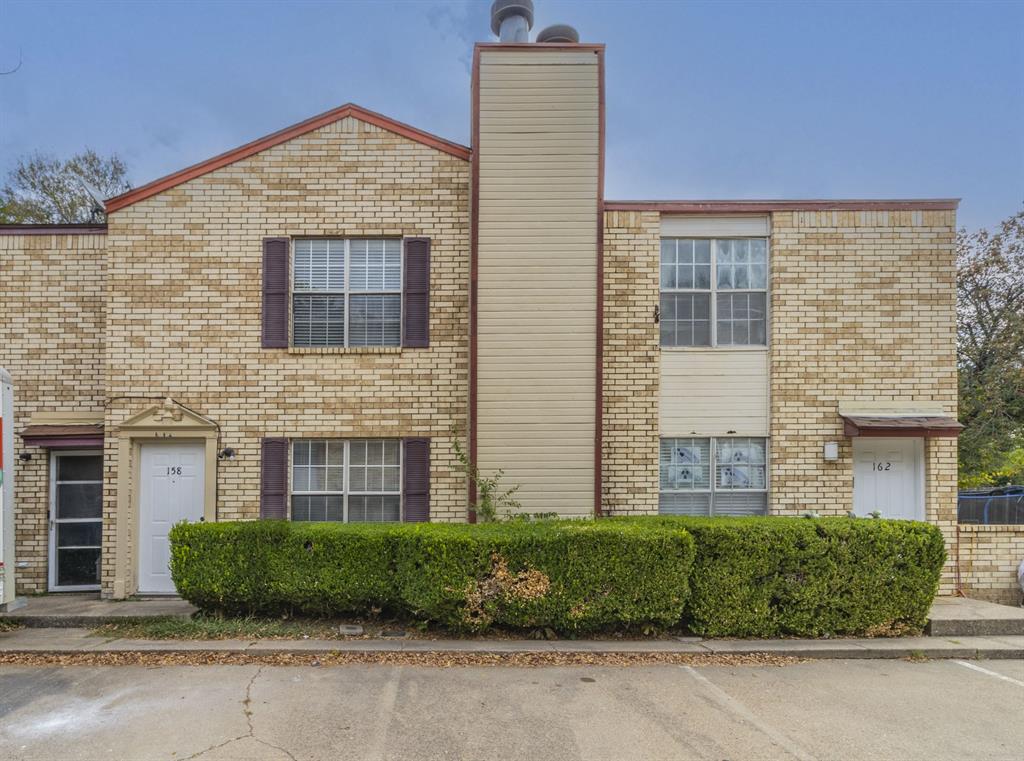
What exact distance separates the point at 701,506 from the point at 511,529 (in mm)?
3043

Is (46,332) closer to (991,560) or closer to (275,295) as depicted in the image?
(275,295)

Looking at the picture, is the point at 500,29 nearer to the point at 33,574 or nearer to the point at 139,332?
the point at 139,332

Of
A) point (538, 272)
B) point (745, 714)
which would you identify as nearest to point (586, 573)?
point (745, 714)

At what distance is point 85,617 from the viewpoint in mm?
6793

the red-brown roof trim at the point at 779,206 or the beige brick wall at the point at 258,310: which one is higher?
the red-brown roof trim at the point at 779,206

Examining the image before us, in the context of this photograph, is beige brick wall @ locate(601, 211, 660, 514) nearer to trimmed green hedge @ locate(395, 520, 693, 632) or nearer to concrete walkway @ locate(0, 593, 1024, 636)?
trimmed green hedge @ locate(395, 520, 693, 632)

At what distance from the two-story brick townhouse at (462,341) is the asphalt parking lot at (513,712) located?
2.52 m

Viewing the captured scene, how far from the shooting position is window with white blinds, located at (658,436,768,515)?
26.7ft

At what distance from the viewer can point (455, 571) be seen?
610 cm

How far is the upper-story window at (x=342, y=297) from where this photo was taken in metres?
8.07

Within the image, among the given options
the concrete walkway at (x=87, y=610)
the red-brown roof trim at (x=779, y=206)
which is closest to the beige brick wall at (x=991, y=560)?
the red-brown roof trim at (x=779, y=206)

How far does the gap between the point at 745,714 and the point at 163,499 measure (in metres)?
7.22

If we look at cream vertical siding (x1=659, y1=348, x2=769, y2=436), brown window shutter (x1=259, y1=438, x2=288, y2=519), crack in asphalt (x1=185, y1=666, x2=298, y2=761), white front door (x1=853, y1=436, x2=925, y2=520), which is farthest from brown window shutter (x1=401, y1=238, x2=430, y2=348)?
white front door (x1=853, y1=436, x2=925, y2=520)

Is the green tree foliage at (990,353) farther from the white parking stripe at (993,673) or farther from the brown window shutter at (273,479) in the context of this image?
the brown window shutter at (273,479)
